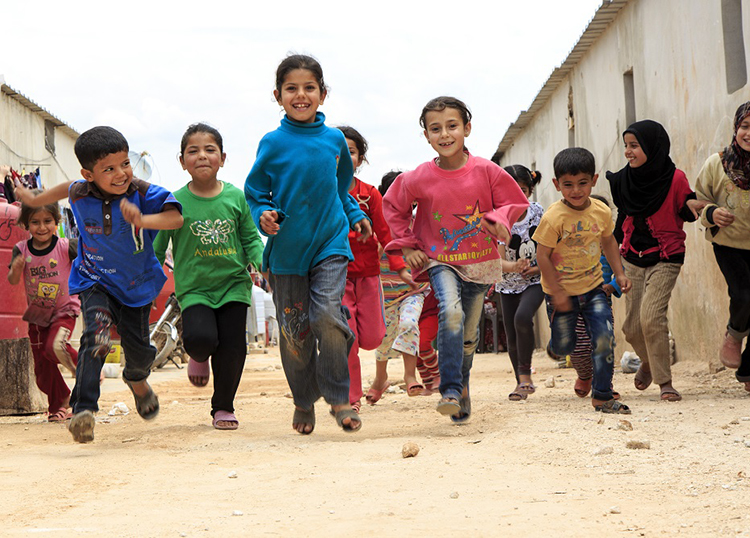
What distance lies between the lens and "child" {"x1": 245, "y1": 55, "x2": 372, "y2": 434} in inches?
201

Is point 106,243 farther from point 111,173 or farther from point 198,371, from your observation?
point 198,371

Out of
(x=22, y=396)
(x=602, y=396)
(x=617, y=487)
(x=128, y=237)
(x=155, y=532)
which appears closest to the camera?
(x=155, y=532)

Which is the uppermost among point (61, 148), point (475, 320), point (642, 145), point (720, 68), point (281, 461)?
point (61, 148)

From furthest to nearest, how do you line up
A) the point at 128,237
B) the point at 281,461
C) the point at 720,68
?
the point at 720,68, the point at 128,237, the point at 281,461

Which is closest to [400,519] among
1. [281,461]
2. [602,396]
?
[281,461]

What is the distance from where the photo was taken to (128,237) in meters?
5.43

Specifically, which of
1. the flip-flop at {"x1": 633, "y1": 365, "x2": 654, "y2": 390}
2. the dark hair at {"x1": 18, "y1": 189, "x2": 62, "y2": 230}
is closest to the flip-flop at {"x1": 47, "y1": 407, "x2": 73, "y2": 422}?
the dark hair at {"x1": 18, "y1": 189, "x2": 62, "y2": 230}

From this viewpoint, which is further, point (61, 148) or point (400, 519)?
point (61, 148)

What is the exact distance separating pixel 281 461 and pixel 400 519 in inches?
57.4

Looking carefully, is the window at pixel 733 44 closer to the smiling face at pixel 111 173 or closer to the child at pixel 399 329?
the child at pixel 399 329

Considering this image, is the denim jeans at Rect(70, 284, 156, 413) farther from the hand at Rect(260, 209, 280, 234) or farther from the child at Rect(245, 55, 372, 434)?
the hand at Rect(260, 209, 280, 234)

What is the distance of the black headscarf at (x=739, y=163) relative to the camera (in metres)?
6.46

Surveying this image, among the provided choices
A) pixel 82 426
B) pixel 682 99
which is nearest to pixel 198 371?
pixel 82 426

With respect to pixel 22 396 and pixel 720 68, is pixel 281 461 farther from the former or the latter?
pixel 720 68
